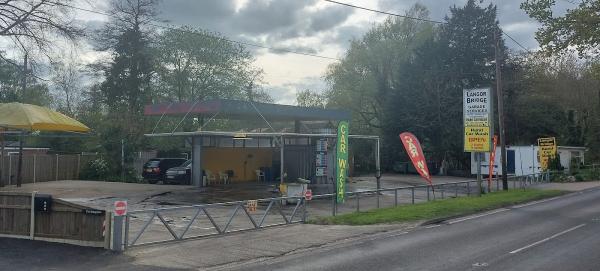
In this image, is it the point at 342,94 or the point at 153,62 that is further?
the point at 342,94

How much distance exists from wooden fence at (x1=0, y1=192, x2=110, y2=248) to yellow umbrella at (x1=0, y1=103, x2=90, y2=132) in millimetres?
1995

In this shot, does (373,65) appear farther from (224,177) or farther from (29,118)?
(29,118)

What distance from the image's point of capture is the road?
34.8ft

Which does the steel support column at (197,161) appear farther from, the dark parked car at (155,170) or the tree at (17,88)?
the tree at (17,88)

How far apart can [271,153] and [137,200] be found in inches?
632

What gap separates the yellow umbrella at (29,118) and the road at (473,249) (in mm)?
7729

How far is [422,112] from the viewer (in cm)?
4872

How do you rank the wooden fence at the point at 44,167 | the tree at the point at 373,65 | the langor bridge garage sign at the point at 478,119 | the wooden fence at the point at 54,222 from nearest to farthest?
the wooden fence at the point at 54,222 → the langor bridge garage sign at the point at 478,119 → the wooden fence at the point at 44,167 → the tree at the point at 373,65

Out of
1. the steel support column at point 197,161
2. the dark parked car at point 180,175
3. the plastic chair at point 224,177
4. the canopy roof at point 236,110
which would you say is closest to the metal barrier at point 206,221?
the canopy roof at point 236,110

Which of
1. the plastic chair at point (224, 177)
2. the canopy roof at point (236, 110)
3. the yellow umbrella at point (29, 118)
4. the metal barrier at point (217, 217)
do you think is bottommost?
the metal barrier at point (217, 217)

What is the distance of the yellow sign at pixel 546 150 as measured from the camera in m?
36.9

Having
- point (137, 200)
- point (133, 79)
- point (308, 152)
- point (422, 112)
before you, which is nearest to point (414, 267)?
point (137, 200)

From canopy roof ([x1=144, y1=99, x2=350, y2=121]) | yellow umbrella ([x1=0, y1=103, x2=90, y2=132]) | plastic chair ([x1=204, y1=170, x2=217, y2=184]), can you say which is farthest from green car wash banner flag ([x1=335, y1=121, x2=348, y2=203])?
plastic chair ([x1=204, y1=170, x2=217, y2=184])

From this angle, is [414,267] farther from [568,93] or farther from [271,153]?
[568,93]
